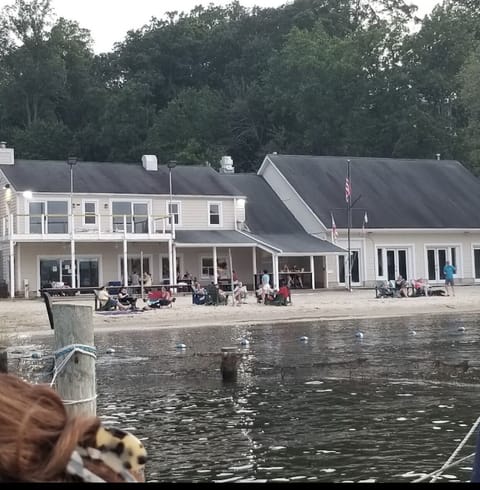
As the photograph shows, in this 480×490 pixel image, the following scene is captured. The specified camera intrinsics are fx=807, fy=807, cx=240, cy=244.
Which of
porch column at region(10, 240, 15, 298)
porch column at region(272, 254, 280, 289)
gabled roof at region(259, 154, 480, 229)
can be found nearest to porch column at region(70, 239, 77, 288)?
porch column at region(10, 240, 15, 298)

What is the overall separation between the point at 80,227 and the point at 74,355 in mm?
33998

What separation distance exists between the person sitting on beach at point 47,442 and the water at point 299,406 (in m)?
5.44

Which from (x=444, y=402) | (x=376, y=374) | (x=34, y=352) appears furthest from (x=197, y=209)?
(x=444, y=402)

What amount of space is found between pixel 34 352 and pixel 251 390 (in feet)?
24.4

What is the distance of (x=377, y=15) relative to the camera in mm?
83812

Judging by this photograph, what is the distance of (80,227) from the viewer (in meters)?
39.9

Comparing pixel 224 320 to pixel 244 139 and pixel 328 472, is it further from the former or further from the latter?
pixel 244 139

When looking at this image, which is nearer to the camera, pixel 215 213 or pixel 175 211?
pixel 175 211

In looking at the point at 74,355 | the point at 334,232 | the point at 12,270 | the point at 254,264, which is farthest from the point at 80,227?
the point at 74,355

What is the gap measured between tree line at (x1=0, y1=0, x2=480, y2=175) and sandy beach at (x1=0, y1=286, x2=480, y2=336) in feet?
98.4

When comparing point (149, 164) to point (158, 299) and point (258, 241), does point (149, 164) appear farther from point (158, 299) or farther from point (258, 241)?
point (158, 299)

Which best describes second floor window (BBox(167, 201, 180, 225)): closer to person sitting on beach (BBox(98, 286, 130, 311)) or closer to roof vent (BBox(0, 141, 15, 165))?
roof vent (BBox(0, 141, 15, 165))

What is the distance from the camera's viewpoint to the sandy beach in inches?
1009

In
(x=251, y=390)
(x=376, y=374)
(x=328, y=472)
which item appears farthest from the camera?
(x=376, y=374)
